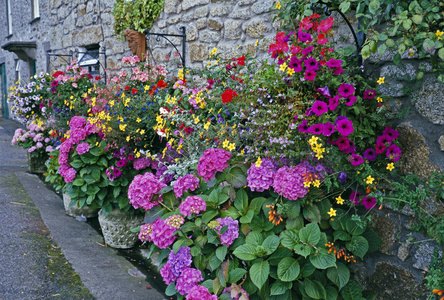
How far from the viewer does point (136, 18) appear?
16.5ft

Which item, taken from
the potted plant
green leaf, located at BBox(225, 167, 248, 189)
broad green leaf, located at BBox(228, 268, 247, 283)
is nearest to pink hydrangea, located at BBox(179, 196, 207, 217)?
green leaf, located at BBox(225, 167, 248, 189)

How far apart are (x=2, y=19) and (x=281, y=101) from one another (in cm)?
1660

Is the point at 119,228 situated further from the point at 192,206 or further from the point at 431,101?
the point at 431,101

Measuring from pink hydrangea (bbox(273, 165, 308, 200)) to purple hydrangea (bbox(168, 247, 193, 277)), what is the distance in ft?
2.03

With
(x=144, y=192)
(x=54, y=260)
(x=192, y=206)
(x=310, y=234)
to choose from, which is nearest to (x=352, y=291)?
(x=310, y=234)

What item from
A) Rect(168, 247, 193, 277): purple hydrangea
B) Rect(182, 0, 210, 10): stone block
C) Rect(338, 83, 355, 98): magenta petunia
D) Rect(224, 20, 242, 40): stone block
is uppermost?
Rect(182, 0, 210, 10): stone block

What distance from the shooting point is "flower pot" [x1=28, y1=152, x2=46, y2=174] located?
652cm

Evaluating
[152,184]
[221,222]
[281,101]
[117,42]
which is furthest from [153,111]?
[117,42]

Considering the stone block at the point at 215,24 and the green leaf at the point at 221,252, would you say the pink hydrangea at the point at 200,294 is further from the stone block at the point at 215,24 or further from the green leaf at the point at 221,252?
the stone block at the point at 215,24

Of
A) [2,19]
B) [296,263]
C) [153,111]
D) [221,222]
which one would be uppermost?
[2,19]

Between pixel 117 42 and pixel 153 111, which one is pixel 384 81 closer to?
pixel 153 111

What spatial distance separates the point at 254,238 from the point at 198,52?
270cm

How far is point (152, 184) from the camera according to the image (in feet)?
8.27

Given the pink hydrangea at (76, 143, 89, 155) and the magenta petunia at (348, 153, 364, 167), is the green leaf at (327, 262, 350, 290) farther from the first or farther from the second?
the pink hydrangea at (76, 143, 89, 155)
